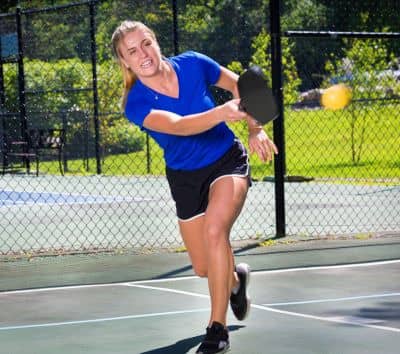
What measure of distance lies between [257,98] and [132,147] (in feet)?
64.6

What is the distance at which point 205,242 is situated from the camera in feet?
20.7

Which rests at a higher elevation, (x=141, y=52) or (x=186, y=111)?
(x=141, y=52)

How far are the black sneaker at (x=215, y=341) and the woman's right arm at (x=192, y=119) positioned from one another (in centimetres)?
104

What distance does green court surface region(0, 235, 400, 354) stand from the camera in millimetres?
6312

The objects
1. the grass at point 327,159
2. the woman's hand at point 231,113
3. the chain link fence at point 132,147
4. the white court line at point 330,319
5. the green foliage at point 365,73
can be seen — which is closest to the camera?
the woman's hand at point 231,113

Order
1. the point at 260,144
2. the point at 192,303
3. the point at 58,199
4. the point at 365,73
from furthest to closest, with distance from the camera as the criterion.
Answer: the point at 365,73 → the point at 58,199 → the point at 192,303 → the point at 260,144

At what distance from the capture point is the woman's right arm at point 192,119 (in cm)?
571

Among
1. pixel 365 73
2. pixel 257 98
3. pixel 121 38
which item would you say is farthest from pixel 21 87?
pixel 257 98

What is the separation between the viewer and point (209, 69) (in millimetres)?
6613

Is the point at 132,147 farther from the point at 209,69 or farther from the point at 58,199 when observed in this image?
the point at 209,69

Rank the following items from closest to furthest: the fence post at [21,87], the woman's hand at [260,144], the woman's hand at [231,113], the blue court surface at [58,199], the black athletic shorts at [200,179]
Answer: the woman's hand at [231,113] → the woman's hand at [260,144] → the black athletic shorts at [200,179] → the blue court surface at [58,199] → the fence post at [21,87]

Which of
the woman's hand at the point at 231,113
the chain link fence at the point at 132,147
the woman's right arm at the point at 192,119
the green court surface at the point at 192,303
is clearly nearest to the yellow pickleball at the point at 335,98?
the chain link fence at the point at 132,147

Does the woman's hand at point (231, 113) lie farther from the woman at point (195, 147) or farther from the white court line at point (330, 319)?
the white court line at point (330, 319)

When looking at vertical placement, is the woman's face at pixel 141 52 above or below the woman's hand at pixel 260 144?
above
